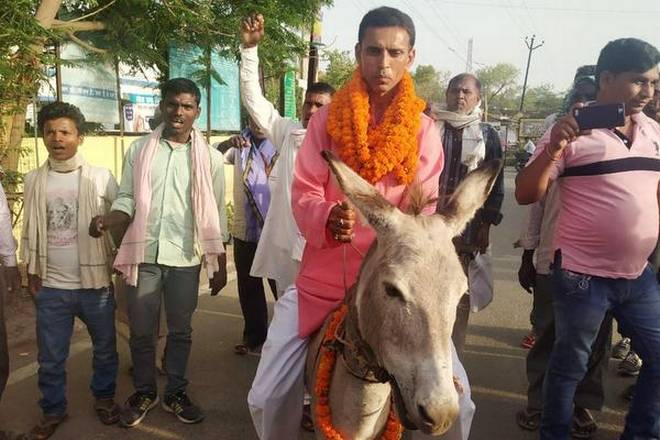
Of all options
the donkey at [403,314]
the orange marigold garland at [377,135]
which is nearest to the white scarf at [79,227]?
the orange marigold garland at [377,135]

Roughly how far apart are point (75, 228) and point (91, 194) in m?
0.25

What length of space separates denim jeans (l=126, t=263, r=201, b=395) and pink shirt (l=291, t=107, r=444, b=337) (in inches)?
59.0

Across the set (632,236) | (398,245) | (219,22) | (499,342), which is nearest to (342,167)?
(398,245)

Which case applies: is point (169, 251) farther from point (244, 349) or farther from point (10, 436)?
point (244, 349)

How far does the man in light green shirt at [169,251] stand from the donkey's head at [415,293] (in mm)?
2145

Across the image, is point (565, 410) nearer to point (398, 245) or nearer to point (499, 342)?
point (398, 245)

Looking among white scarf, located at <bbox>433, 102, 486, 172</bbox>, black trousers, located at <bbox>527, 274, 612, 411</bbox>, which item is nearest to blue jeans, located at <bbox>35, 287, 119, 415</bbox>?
white scarf, located at <bbox>433, 102, 486, 172</bbox>

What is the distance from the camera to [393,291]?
6.07 ft

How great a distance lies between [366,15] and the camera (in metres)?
2.70

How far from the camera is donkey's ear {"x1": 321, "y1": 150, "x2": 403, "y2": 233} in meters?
1.95

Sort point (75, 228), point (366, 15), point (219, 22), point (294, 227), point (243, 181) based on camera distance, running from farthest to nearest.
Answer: point (219, 22), point (243, 181), point (294, 227), point (75, 228), point (366, 15)

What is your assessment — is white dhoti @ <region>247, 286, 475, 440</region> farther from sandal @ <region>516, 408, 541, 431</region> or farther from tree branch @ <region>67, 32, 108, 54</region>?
tree branch @ <region>67, 32, 108, 54</region>

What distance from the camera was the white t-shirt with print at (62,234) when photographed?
12.3 ft

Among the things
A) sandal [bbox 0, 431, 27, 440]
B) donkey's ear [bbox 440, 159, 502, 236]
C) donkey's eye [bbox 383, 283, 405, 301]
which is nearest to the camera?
donkey's eye [bbox 383, 283, 405, 301]
